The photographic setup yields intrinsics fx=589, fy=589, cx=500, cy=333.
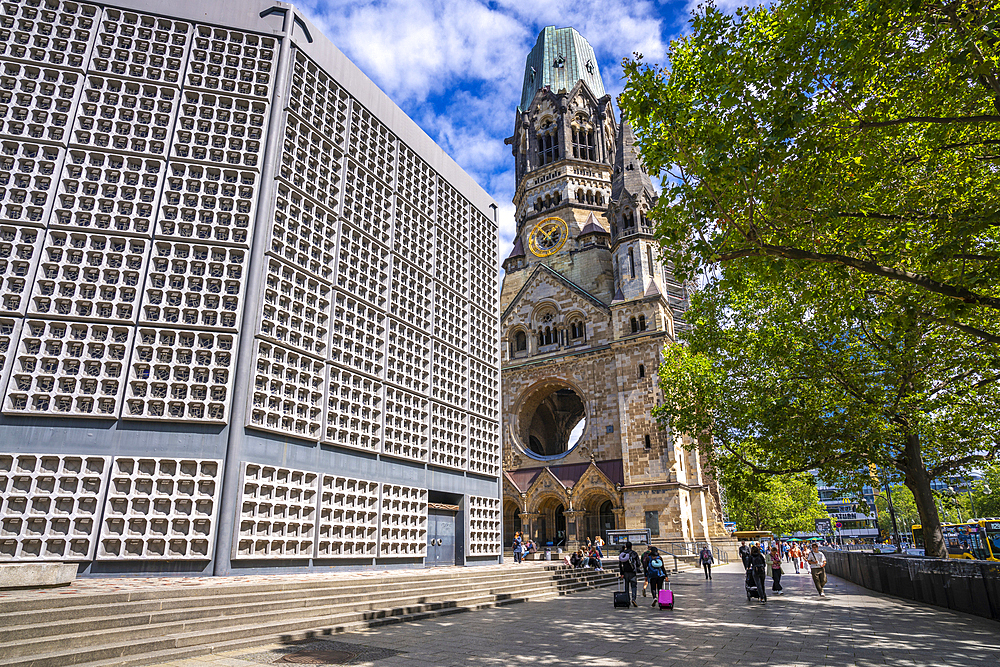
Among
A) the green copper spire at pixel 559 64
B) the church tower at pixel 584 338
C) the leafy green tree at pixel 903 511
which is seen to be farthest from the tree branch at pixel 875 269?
the leafy green tree at pixel 903 511

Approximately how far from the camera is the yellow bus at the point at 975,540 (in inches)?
924

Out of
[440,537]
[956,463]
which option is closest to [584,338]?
[440,537]

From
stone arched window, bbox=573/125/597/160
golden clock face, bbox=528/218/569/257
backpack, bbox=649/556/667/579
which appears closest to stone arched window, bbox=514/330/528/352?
golden clock face, bbox=528/218/569/257

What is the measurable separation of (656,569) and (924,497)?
912 centimetres

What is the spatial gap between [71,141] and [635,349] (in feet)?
99.0

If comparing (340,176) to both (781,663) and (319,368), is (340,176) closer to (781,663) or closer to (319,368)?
(319,368)

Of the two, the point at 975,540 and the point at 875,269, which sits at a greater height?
the point at 875,269

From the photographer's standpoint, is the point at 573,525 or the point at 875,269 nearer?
the point at 875,269

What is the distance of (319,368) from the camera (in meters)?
17.1

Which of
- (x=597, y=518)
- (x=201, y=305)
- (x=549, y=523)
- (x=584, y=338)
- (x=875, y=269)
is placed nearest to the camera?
(x=875, y=269)

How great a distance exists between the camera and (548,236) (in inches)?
1912

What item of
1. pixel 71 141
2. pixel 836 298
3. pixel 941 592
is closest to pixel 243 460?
pixel 71 141

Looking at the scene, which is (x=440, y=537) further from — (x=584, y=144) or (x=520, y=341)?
(x=584, y=144)

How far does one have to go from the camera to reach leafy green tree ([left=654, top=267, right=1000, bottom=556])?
16.4m
